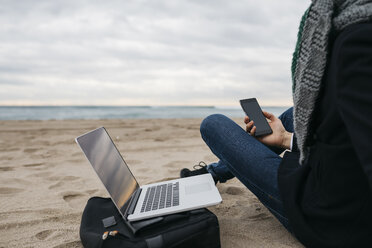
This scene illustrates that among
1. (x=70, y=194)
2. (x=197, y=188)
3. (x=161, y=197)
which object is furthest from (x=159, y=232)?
(x=70, y=194)

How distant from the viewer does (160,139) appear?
18.0 ft

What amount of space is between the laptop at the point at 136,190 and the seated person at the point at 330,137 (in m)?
0.40

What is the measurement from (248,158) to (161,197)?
575 millimetres

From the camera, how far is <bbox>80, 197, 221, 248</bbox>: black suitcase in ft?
4.37

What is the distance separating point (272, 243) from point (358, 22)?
1.20 meters

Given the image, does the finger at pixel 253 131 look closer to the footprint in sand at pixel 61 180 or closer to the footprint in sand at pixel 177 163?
the footprint in sand at pixel 177 163

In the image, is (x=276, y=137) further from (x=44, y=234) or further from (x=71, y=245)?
(x=44, y=234)

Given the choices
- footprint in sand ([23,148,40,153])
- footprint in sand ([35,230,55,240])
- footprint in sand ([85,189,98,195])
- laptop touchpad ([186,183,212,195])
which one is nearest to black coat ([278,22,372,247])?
laptop touchpad ([186,183,212,195])

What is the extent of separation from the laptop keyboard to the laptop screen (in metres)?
0.11

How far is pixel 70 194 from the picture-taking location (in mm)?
2469

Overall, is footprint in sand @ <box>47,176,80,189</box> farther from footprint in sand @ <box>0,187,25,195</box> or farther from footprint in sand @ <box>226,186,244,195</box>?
footprint in sand @ <box>226,186,244,195</box>

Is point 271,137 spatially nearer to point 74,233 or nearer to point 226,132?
point 226,132

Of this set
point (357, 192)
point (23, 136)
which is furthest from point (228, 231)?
point (23, 136)

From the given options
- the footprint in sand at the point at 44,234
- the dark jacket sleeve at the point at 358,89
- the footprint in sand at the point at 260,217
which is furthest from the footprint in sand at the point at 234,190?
the dark jacket sleeve at the point at 358,89
